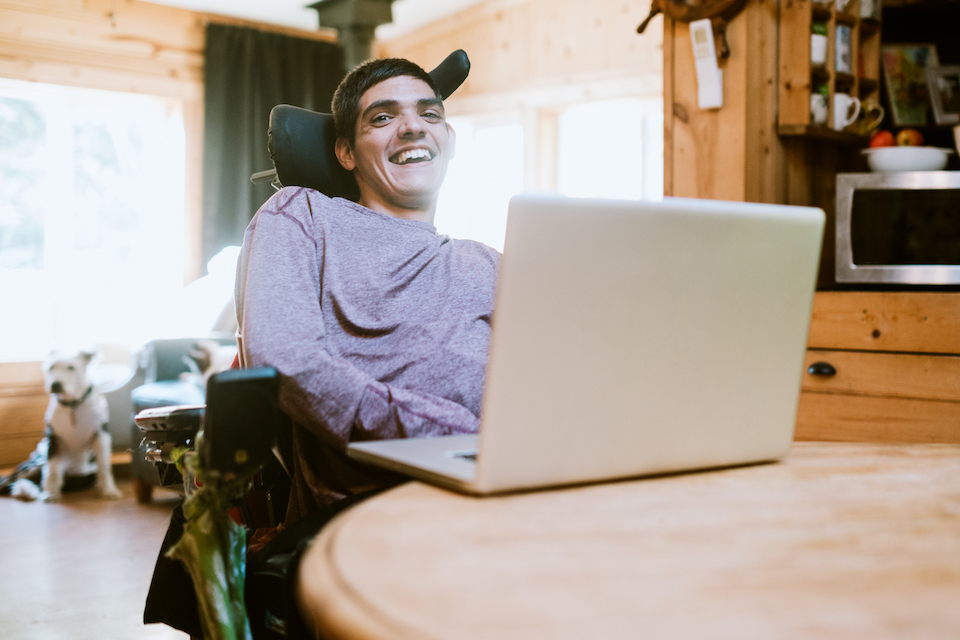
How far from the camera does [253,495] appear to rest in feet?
3.95

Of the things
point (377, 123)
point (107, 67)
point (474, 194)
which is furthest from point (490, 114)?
point (377, 123)

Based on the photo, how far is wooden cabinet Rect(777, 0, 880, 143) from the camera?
237 centimetres

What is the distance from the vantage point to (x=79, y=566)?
8.44 feet

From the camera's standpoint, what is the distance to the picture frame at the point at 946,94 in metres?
2.60

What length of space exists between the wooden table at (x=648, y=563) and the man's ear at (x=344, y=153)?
0.94 m

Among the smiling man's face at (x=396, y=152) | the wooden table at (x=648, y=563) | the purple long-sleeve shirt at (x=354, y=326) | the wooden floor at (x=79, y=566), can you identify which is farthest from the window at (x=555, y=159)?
the wooden table at (x=648, y=563)

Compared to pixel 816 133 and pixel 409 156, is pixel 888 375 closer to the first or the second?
pixel 816 133

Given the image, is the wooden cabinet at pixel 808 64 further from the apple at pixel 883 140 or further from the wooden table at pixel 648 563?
the wooden table at pixel 648 563

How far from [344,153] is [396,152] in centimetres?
11

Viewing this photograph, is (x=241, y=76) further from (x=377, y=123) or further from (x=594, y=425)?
(x=594, y=425)

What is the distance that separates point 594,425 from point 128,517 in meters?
2.99

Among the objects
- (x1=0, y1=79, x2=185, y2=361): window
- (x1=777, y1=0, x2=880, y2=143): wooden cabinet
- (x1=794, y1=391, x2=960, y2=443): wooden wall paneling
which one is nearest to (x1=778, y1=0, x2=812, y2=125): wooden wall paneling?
(x1=777, y1=0, x2=880, y2=143): wooden cabinet

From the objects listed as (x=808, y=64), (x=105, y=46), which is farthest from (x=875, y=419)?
(x=105, y=46)

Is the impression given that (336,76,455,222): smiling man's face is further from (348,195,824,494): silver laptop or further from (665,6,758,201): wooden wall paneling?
(665,6,758,201): wooden wall paneling
